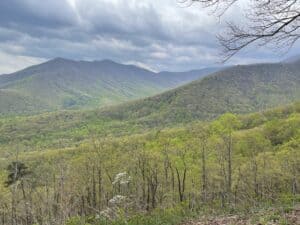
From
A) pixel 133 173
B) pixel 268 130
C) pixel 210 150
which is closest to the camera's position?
pixel 133 173

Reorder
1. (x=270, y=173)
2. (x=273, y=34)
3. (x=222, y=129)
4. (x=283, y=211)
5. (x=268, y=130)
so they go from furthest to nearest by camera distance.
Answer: (x=268, y=130), (x=222, y=129), (x=270, y=173), (x=283, y=211), (x=273, y=34)

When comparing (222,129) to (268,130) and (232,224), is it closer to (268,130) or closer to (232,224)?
(268,130)

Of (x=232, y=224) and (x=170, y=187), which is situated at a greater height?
(x=232, y=224)

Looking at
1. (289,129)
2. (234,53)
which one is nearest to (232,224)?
(234,53)

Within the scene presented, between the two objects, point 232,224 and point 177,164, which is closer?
point 232,224

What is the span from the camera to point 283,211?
1057 centimetres

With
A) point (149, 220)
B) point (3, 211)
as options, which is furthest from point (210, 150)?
point (149, 220)

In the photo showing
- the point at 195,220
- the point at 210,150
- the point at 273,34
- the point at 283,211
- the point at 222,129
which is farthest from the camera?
the point at 222,129

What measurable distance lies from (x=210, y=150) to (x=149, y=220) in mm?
55733

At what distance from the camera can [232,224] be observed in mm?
9844

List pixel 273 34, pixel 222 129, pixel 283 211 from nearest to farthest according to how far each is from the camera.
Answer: pixel 273 34 < pixel 283 211 < pixel 222 129

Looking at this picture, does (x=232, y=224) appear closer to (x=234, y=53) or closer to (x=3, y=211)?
(x=234, y=53)

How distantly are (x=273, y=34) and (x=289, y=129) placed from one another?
7703 cm

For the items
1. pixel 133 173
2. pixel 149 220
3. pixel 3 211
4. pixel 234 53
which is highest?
pixel 234 53
